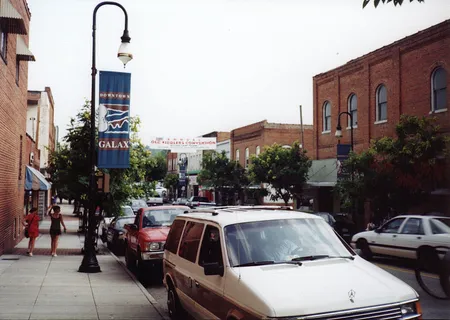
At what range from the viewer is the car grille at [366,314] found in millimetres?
4652

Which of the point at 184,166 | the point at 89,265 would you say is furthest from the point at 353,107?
the point at 184,166

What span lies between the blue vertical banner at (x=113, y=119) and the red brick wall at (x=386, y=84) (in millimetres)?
14778

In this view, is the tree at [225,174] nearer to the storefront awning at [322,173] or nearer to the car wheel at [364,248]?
the storefront awning at [322,173]

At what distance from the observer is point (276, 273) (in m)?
5.32

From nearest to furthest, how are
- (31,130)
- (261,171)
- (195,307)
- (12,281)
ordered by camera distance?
1. (195,307)
2. (12,281)
3. (261,171)
4. (31,130)

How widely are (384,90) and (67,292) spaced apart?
872 inches

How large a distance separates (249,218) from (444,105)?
19.5 metres

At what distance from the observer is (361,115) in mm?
29594

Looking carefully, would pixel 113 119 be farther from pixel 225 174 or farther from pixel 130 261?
pixel 225 174

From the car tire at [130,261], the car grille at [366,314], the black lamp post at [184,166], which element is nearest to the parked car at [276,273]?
the car grille at [366,314]

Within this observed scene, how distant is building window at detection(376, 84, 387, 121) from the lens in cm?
2780

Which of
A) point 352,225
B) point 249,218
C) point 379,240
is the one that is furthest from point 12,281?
point 352,225

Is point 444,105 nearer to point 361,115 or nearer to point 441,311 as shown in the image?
point 361,115

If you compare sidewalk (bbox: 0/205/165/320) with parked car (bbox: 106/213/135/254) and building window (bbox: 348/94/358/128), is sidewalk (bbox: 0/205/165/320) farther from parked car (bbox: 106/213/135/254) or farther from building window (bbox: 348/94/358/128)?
building window (bbox: 348/94/358/128)
